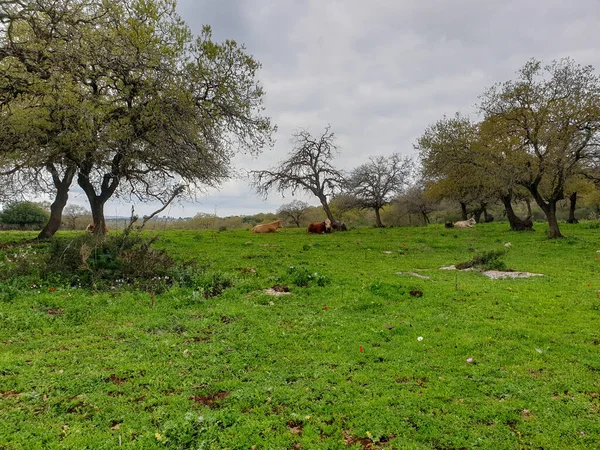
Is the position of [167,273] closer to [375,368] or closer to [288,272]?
[288,272]

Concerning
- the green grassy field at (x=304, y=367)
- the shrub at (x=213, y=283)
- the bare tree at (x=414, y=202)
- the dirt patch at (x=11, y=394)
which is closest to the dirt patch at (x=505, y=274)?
the green grassy field at (x=304, y=367)

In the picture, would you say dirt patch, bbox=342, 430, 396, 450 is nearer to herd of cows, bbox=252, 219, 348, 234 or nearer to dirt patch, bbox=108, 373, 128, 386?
dirt patch, bbox=108, 373, 128, 386

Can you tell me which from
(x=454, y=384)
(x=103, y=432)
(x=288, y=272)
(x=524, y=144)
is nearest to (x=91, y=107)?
(x=288, y=272)

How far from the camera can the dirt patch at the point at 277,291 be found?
8.53 metres

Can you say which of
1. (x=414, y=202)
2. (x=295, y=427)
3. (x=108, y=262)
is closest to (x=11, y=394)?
(x=295, y=427)

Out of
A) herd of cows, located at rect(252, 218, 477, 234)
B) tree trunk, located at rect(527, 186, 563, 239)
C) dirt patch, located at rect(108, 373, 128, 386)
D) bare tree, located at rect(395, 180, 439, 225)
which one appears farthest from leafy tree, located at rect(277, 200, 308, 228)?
dirt patch, located at rect(108, 373, 128, 386)

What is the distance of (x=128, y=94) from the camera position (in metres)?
11.6

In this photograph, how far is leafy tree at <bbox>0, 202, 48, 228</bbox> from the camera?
3484 centimetres

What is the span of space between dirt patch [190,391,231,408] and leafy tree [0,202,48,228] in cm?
3995

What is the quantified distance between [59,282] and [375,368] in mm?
7840

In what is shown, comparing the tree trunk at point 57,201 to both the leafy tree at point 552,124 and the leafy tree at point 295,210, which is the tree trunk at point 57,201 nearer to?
the leafy tree at point 552,124

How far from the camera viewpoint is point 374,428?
11.4ft

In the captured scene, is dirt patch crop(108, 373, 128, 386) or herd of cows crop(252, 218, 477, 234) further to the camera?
herd of cows crop(252, 218, 477, 234)

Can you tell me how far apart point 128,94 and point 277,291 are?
27.2 ft
